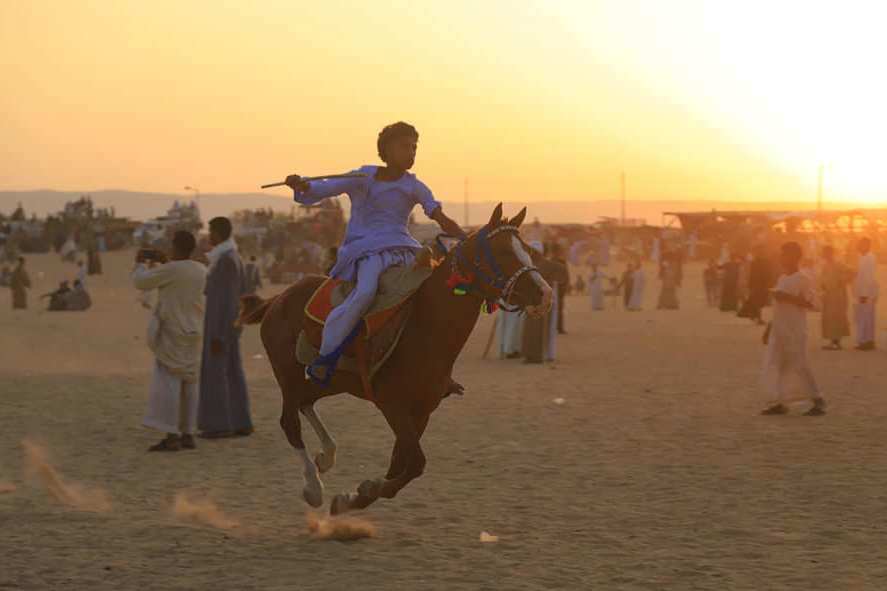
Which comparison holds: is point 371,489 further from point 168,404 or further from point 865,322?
point 865,322

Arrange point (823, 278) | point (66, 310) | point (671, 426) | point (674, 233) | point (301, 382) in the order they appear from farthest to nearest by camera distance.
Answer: point (674, 233) < point (66, 310) < point (823, 278) < point (671, 426) < point (301, 382)

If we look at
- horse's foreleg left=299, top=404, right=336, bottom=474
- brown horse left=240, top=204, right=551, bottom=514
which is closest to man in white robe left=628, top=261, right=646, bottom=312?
horse's foreleg left=299, top=404, right=336, bottom=474

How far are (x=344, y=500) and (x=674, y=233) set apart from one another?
91575mm

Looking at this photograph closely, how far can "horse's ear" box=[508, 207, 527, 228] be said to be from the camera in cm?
764

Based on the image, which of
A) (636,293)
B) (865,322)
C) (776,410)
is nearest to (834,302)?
(865,322)

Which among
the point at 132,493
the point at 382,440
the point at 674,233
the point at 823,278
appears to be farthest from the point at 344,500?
the point at 674,233

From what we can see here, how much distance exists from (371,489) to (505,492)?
2.27m

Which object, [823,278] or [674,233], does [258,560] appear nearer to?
[823,278]

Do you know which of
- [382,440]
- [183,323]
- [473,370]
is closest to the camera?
[183,323]

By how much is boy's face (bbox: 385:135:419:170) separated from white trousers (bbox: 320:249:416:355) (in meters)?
0.53

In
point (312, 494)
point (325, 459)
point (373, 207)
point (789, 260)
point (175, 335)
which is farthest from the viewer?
point (789, 260)

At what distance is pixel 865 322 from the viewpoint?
25547mm

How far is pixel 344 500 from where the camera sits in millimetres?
8336

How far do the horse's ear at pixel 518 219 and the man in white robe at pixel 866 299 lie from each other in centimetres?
1894
